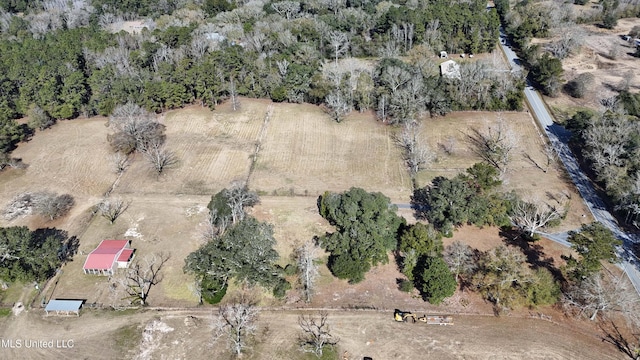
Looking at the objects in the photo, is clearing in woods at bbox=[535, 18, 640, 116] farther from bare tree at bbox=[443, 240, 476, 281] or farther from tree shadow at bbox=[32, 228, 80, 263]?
tree shadow at bbox=[32, 228, 80, 263]

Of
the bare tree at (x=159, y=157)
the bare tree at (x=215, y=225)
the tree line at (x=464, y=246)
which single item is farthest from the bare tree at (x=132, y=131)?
the tree line at (x=464, y=246)

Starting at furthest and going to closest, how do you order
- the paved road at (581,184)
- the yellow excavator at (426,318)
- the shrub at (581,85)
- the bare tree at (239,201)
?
1. the shrub at (581,85)
2. the bare tree at (239,201)
3. the paved road at (581,184)
4. the yellow excavator at (426,318)

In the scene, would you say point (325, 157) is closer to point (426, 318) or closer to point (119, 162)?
point (119, 162)

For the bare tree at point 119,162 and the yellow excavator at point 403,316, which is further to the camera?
the bare tree at point 119,162

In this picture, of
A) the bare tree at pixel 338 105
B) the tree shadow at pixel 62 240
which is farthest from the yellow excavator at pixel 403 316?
the bare tree at pixel 338 105

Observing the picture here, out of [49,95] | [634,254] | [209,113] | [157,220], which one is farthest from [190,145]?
[634,254]

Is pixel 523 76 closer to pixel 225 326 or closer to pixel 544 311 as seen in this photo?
pixel 544 311

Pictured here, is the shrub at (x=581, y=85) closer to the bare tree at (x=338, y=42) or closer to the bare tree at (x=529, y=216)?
the bare tree at (x=529, y=216)

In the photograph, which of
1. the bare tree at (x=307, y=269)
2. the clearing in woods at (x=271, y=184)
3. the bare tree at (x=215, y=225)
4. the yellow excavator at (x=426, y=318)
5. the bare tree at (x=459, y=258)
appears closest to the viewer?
the yellow excavator at (x=426, y=318)

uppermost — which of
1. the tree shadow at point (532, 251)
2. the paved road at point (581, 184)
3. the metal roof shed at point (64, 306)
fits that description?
the metal roof shed at point (64, 306)

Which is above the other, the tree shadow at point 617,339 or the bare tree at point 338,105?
the bare tree at point 338,105
